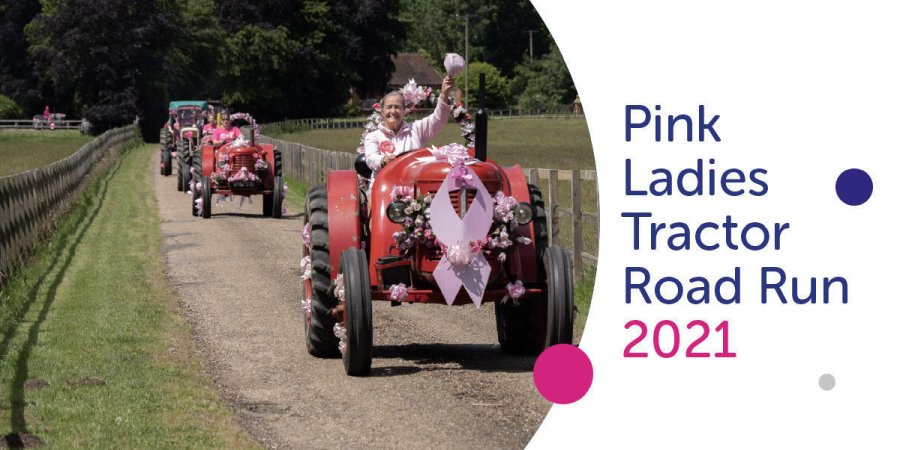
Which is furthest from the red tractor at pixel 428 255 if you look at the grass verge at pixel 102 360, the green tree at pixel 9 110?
the green tree at pixel 9 110

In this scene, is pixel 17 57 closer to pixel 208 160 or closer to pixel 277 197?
pixel 208 160

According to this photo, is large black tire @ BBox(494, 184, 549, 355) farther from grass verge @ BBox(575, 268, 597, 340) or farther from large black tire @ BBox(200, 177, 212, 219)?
large black tire @ BBox(200, 177, 212, 219)

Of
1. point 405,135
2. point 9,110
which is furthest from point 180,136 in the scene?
point 9,110

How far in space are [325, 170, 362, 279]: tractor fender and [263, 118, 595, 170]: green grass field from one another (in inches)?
950

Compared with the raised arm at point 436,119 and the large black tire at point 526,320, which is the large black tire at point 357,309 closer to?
the large black tire at point 526,320

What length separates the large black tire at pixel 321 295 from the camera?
1023cm

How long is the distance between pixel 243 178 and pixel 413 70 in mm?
109529

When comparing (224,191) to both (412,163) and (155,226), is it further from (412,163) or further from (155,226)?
(412,163)

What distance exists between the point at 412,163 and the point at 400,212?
1.56 feet

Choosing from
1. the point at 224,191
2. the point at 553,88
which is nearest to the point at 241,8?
the point at 553,88

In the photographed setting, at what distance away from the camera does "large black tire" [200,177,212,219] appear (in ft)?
79.7

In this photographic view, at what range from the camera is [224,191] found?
24.8 m

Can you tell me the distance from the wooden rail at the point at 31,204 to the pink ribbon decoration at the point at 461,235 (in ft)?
23.3

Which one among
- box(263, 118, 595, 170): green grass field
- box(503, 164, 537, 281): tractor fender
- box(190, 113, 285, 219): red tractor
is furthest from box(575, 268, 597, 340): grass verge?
box(263, 118, 595, 170): green grass field
